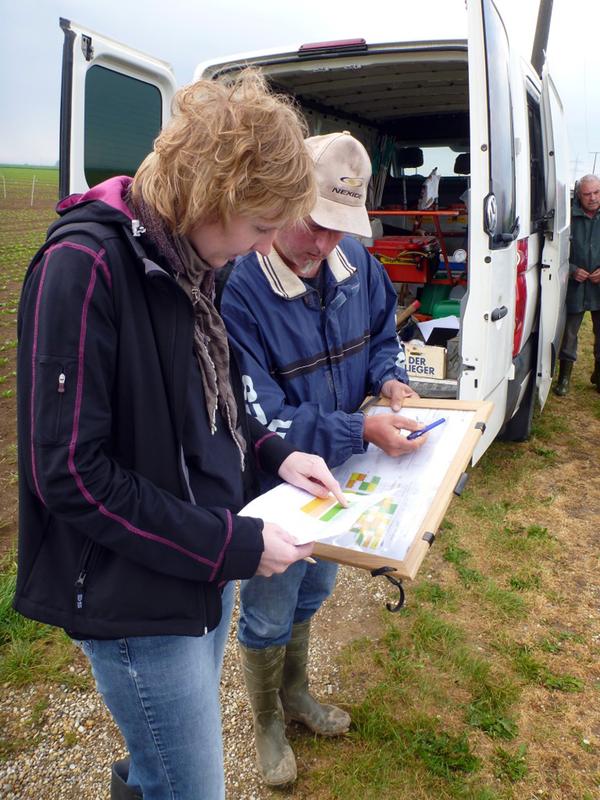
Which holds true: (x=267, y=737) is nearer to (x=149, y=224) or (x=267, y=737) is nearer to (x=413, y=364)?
(x=149, y=224)

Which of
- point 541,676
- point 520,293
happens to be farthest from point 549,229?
point 541,676

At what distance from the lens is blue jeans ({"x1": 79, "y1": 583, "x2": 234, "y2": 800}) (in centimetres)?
110

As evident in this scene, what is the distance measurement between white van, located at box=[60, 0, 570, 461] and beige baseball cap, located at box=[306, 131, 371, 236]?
3.58 ft

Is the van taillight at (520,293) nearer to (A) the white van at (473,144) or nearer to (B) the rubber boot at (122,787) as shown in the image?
(A) the white van at (473,144)

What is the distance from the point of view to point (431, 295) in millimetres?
5121

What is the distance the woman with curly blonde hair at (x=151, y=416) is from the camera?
90 centimetres

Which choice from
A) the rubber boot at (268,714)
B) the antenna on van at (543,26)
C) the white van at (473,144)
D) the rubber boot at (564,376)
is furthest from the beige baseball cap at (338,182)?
the antenna on van at (543,26)

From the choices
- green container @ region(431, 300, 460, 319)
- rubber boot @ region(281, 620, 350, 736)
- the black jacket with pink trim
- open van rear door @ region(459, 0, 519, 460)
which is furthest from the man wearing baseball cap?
green container @ region(431, 300, 460, 319)

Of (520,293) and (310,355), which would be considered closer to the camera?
(310,355)

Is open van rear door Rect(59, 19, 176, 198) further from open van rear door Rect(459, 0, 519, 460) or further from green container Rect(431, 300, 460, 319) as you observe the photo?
green container Rect(431, 300, 460, 319)

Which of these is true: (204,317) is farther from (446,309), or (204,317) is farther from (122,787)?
(446,309)

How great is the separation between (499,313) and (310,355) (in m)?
1.49

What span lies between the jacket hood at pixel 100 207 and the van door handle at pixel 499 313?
209 cm

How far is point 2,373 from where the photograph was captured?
6.69 m
